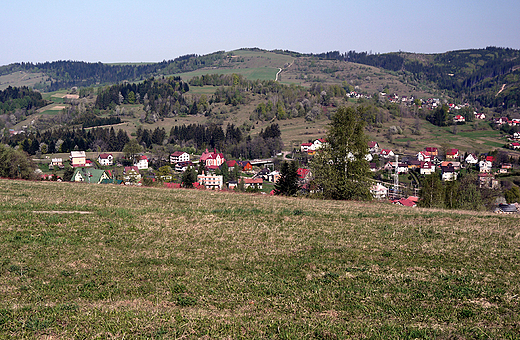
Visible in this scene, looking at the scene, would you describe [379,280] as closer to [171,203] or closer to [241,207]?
[241,207]

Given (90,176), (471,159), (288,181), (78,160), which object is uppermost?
(288,181)

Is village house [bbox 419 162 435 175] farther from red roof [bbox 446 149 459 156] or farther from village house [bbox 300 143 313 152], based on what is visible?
village house [bbox 300 143 313 152]

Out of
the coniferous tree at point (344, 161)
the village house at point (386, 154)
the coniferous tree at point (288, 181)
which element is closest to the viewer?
the coniferous tree at point (344, 161)

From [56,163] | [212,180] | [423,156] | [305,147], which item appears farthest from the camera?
[305,147]

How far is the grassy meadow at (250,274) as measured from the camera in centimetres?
750

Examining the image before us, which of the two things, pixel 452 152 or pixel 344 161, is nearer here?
pixel 344 161

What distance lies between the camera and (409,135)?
184 m

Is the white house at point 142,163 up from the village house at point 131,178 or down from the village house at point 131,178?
down

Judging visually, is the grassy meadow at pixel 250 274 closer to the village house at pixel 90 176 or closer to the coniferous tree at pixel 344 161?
the coniferous tree at pixel 344 161

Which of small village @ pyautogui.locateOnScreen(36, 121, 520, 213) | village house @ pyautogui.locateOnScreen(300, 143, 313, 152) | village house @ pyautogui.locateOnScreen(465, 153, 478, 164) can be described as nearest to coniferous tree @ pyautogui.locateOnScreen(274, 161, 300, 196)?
small village @ pyautogui.locateOnScreen(36, 121, 520, 213)

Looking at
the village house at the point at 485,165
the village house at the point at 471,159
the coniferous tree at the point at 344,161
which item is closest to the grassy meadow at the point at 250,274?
the coniferous tree at the point at 344,161

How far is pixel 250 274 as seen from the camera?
10.6 meters

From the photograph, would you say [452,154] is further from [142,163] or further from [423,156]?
[142,163]

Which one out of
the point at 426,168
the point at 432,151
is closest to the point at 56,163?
the point at 426,168
